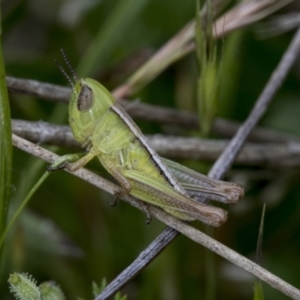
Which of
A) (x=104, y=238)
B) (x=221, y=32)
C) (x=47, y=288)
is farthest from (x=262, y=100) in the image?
(x=47, y=288)

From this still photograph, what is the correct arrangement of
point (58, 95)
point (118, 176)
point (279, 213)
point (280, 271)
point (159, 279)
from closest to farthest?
point (118, 176), point (58, 95), point (159, 279), point (280, 271), point (279, 213)

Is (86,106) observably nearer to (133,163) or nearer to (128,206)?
(133,163)

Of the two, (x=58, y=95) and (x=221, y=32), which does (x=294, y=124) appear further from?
(x=58, y=95)

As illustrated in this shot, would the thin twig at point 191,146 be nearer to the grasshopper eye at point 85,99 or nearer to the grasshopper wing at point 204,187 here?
the grasshopper eye at point 85,99

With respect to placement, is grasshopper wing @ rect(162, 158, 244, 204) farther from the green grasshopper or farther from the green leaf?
the green leaf

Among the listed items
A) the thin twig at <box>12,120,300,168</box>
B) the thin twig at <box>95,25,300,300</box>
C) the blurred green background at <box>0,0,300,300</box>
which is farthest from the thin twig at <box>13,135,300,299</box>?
the blurred green background at <box>0,0,300,300</box>

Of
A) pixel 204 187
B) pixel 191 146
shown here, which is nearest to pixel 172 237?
pixel 204 187

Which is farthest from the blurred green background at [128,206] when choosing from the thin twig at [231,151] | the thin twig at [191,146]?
the thin twig at [231,151]
